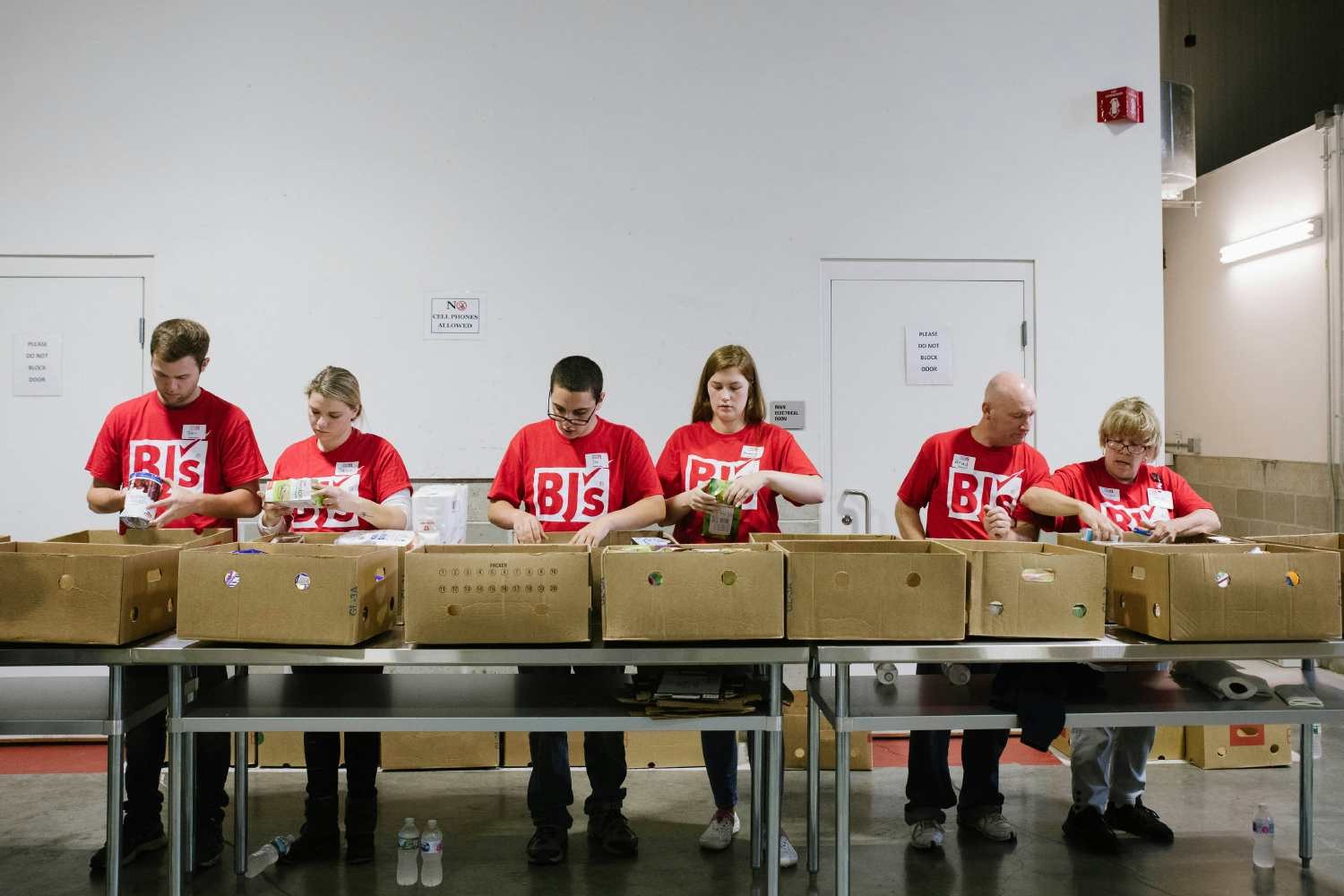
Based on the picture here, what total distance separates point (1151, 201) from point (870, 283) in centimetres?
135

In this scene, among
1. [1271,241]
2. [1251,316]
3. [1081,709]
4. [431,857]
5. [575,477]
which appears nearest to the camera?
[1081,709]

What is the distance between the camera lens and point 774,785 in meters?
2.33

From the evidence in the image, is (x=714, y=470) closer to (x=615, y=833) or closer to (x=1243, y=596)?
(x=615, y=833)

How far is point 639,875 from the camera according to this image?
2941 mm

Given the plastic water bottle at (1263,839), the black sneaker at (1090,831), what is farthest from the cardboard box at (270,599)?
the plastic water bottle at (1263,839)

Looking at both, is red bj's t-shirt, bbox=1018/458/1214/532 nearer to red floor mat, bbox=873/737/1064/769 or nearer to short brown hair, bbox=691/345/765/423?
short brown hair, bbox=691/345/765/423

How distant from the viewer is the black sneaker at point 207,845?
295cm

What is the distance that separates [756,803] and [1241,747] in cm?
245

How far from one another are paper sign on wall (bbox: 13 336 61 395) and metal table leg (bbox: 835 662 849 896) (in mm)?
3725

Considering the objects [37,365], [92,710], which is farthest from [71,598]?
[37,365]

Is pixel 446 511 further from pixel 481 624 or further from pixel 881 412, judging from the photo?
pixel 881 412

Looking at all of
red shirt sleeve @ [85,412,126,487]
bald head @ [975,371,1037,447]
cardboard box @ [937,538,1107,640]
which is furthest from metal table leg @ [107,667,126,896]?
bald head @ [975,371,1037,447]

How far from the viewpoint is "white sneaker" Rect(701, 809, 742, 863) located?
310 centimetres

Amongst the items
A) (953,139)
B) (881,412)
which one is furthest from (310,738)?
(953,139)
